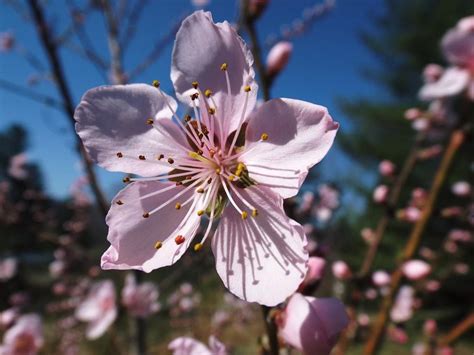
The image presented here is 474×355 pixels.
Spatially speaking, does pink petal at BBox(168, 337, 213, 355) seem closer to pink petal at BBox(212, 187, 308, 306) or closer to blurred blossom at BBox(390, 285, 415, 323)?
pink petal at BBox(212, 187, 308, 306)

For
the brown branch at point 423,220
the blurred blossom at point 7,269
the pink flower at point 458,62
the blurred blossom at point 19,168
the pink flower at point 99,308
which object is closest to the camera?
the brown branch at point 423,220

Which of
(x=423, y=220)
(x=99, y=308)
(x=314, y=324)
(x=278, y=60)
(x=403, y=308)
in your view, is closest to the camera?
(x=314, y=324)

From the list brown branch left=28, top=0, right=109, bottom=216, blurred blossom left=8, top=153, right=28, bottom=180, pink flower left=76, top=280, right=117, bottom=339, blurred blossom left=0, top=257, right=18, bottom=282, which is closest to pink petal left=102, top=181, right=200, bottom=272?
brown branch left=28, top=0, right=109, bottom=216

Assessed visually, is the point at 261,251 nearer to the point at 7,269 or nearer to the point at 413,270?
the point at 413,270

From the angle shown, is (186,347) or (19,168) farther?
(19,168)

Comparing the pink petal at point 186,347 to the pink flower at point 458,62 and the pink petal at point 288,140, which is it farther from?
the pink flower at point 458,62

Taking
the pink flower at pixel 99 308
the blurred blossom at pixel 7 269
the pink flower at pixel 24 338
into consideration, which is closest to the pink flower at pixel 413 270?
the pink flower at pixel 24 338

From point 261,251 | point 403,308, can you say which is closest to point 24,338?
point 261,251
